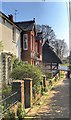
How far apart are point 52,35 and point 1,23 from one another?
41.7 metres

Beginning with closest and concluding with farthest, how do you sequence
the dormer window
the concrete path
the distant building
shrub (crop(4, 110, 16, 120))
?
shrub (crop(4, 110, 16, 120))
the concrete path
the distant building
the dormer window

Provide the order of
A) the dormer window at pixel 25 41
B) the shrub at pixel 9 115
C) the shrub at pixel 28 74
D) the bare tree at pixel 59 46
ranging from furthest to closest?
1. the bare tree at pixel 59 46
2. the dormer window at pixel 25 41
3. the shrub at pixel 28 74
4. the shrub at pixel 9 115

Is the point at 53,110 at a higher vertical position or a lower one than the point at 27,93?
lower

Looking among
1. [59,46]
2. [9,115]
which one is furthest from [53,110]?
[59,46]

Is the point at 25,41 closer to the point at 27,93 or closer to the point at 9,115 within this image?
the point at 27,93

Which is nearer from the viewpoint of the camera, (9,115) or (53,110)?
(9,115)

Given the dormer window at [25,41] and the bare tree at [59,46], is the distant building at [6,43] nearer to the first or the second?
the dormer window at [25,41]

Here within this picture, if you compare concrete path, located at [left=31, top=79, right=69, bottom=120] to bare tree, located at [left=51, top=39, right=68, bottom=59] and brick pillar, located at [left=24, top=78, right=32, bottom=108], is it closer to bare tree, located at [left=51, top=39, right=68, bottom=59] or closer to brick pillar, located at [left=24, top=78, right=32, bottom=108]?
brick pillar, located at [left=24, top=78, right=32, bottom=108]

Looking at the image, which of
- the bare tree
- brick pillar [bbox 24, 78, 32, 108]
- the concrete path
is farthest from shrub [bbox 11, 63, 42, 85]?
the bare tree

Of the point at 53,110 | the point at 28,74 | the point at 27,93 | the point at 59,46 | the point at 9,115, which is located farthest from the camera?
the point at 59,46

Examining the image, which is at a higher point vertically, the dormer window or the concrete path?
the dormer window

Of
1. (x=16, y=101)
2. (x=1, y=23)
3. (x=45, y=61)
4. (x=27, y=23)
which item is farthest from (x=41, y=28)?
(x=16, y=101)

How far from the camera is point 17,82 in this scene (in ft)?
33.4

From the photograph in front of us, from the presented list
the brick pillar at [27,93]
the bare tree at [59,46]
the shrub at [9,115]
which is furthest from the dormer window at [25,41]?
the bare tree at [59,46]
